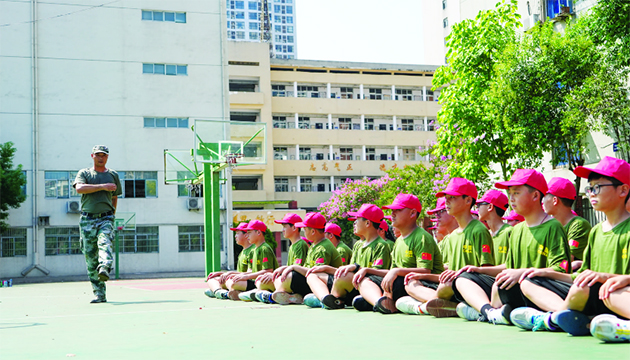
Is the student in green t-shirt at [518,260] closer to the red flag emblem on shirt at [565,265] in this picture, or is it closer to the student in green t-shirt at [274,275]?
the red flag emblem on shirt at [565,265]

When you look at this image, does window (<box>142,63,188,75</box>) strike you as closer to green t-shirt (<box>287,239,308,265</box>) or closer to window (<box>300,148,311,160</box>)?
window (<box>300,148,311,160</box>)

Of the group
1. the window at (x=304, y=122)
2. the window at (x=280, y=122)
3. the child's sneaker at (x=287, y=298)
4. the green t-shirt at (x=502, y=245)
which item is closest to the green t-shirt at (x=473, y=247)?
the green t-shirt at (x=502, y=245)

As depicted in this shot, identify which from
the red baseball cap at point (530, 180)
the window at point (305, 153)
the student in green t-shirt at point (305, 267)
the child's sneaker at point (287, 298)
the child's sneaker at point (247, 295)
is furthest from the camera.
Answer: the window at point (305, 153)

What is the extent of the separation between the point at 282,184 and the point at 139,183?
18605 millimetres

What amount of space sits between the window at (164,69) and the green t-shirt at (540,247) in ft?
101

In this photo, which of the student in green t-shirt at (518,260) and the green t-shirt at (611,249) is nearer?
the green t-shirt at (611,249)

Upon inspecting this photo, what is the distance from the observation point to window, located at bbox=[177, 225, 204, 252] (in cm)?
3509

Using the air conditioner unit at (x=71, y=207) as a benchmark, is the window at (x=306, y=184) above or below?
above

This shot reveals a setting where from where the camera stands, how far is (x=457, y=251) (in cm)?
645

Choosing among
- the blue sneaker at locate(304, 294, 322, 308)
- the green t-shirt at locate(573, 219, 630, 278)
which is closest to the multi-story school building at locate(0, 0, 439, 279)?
the blue sneaker at locate(304, 294, 322, 308)

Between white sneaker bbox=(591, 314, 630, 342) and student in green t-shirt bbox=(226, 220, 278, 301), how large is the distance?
18.9 feet

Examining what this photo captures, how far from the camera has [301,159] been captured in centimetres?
5191

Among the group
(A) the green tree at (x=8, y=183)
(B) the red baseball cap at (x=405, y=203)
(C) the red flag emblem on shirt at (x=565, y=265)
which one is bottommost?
(C) the red flag emblem on shirt at (x=565, y=265)

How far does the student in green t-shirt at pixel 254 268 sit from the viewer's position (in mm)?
9684
